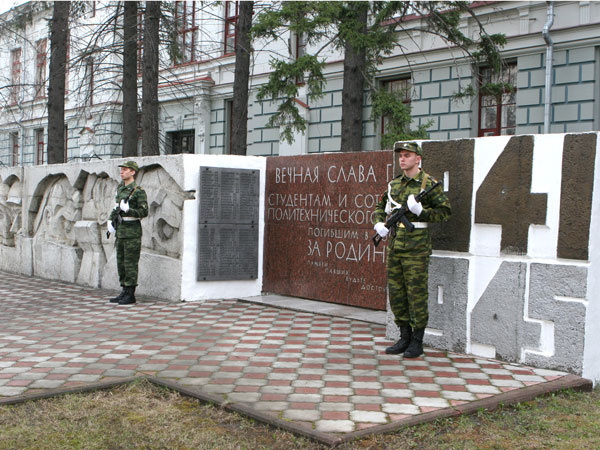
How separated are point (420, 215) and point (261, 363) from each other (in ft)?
6.08

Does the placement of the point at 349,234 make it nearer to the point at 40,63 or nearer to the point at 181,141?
the point at 40,63

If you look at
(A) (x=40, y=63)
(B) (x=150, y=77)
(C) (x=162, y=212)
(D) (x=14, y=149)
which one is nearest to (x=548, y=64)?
(B) (x=150, y=77)

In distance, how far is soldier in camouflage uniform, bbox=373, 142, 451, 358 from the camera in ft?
20.9

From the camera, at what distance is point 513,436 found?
4.45 m

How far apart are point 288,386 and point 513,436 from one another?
5.62 feet

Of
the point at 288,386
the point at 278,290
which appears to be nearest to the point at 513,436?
the point at 288,386

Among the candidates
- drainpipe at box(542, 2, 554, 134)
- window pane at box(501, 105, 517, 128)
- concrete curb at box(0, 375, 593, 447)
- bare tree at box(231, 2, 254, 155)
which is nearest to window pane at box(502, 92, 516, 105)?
window pane at box(501, 105, 517, 128)

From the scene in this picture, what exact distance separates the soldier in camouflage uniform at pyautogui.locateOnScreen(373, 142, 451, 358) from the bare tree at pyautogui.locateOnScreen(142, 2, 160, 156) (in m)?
10.0

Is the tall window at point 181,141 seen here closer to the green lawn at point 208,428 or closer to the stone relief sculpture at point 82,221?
the stone relief sculpture at point 82,221

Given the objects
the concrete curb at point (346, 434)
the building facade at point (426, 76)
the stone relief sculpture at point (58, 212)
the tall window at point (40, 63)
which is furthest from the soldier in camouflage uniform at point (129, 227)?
the tall window at point (40, 63)

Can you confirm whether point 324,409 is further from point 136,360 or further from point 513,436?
point 136,360

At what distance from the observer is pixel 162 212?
10.4 m

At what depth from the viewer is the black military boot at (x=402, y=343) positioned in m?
6.64

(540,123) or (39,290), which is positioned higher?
(540,123)
